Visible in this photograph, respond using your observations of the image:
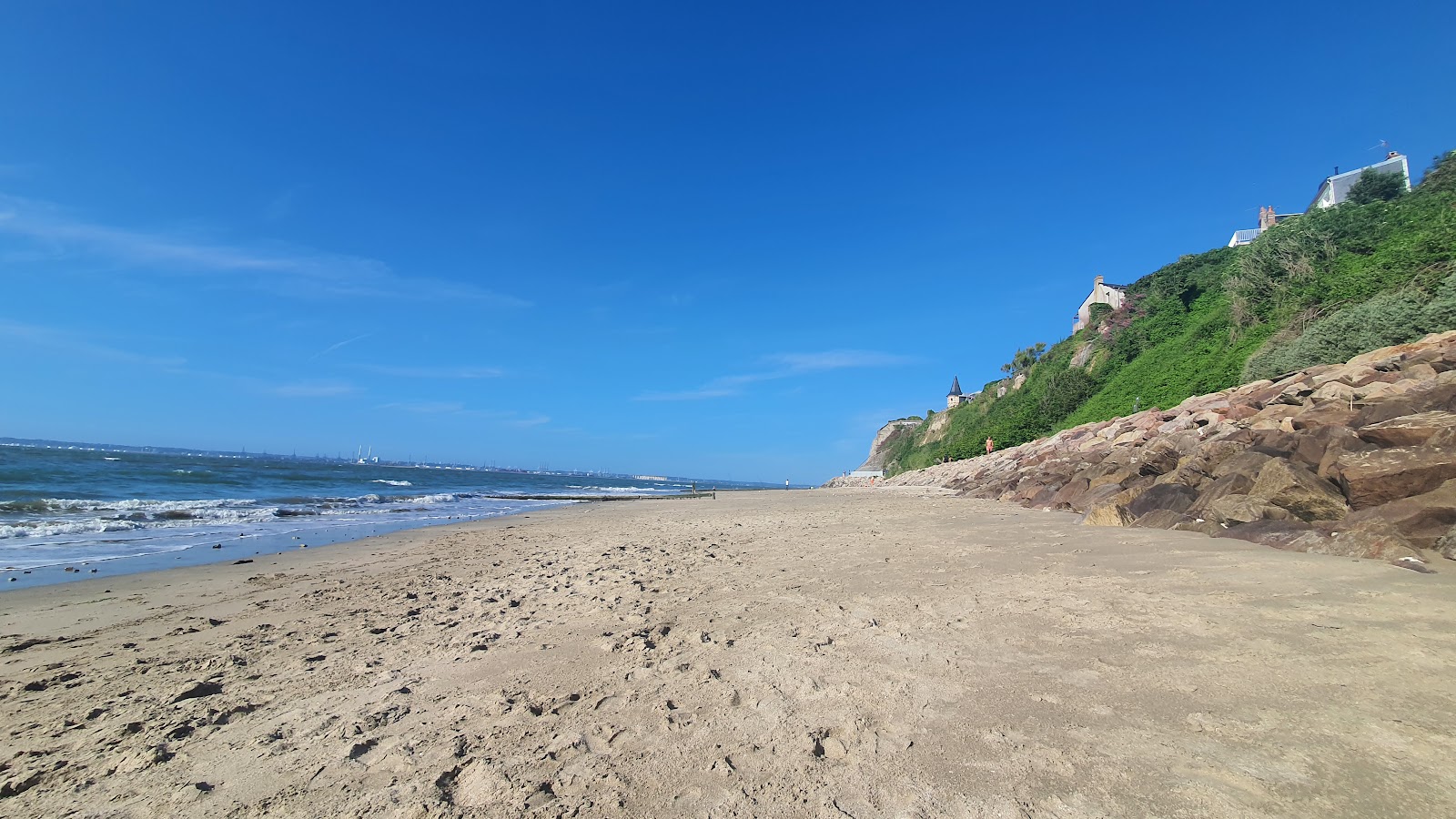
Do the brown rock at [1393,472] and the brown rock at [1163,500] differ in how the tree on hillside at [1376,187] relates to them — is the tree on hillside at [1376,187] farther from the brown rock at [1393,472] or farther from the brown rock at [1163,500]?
the brown rock at [1393,472]

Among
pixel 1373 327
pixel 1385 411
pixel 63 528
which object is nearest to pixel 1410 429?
pixel 1385 411

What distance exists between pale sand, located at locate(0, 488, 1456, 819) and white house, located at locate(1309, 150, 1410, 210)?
1958 inches

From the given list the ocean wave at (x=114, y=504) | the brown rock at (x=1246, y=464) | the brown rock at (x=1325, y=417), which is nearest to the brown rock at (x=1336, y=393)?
the brown rock at (x=1325, y=417)

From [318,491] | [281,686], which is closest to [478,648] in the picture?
[281,686]

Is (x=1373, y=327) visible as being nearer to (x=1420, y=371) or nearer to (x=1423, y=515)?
(x=1420, y=371)

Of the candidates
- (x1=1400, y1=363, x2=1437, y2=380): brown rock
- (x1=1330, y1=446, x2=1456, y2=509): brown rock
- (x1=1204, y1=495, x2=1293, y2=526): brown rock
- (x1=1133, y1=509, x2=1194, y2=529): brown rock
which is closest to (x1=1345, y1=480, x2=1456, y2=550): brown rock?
(x1=1330, y1=446, x2=1456, y2=509): brown rock

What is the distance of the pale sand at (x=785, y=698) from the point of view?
8.82 ft

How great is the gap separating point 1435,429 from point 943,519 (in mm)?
7403

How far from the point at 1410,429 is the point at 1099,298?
58200 mm

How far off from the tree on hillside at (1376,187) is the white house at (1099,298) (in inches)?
602

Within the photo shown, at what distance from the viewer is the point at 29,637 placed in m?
5.59

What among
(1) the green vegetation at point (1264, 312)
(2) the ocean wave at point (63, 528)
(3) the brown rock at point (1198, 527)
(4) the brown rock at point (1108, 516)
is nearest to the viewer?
(3) the brown rock at point (1198, 527)

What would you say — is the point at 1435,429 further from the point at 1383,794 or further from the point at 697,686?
the point at 697,686

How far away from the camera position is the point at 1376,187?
118 ft
